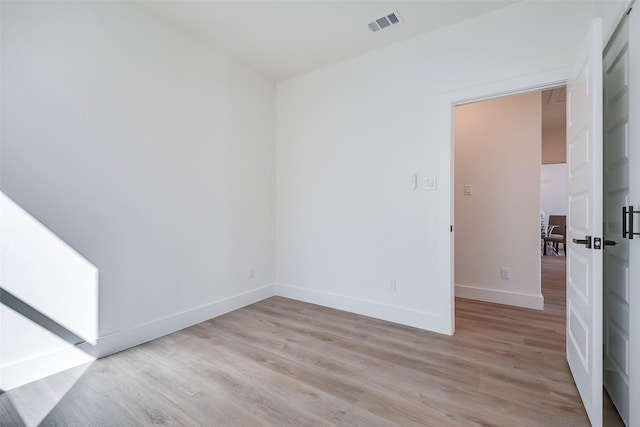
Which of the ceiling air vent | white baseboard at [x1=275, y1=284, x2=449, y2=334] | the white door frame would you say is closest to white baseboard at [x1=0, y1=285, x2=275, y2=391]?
white baseboard at [x1=275, y1=284, x2=449, y2=334]

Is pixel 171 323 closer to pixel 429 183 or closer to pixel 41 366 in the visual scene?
pixel 41 366

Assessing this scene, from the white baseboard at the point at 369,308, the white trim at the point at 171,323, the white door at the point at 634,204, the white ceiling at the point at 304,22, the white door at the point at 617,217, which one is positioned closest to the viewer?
the white door at the point at 634,204

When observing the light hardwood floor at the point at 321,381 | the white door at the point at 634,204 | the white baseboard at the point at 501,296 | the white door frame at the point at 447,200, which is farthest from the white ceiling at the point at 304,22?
the white baseboard at the point at 501,296

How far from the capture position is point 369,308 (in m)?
3.00

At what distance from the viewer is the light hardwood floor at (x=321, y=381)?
1534 mm

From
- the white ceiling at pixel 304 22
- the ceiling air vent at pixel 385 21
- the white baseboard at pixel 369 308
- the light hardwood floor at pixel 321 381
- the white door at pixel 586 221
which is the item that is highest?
the white ceiling at pixel 304 22

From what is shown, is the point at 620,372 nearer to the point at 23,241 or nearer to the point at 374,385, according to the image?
the point at 374,385

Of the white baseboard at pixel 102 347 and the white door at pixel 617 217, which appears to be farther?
the white baseboard at pixel 102 347

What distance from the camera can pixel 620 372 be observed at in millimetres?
1528

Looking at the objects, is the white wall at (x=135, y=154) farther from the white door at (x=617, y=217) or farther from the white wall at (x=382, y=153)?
the white door at (x=617, y=217)

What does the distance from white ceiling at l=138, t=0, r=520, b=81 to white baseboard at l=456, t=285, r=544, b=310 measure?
2845 mm

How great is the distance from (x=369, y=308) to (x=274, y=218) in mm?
1606

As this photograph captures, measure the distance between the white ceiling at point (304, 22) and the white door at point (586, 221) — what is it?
3.69 feet

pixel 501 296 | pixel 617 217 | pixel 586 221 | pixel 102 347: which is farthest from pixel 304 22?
pixel 501 296
